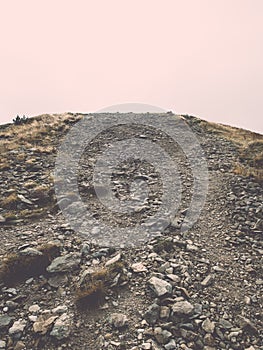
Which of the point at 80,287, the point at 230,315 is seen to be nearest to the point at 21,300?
the point at 80,287

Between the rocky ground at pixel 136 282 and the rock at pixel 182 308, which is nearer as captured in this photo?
the rocky ground at pixel 136 282

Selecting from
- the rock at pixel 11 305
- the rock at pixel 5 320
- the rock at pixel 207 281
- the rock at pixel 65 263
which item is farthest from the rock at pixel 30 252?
the rock at pixel 207 281

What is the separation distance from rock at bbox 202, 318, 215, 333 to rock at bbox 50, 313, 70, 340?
324 cm

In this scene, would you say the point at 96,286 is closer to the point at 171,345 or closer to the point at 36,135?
the point at 171,345

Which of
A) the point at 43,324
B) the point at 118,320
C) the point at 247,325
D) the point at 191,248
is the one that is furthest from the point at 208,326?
the point at 43,324

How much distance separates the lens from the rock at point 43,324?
6957mm

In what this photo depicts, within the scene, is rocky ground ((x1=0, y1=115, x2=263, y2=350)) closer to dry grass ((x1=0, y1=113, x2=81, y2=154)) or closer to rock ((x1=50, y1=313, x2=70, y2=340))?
rock ((x1=50, y1=313, x2=70, y2=340))

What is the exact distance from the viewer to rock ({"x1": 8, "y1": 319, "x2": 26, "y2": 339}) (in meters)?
6.94

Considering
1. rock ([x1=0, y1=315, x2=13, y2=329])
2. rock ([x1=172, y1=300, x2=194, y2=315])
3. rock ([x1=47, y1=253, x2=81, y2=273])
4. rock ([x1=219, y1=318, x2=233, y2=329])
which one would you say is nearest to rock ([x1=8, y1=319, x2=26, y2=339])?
rock ([x1=0, y1=315, x2=13, y2=329])

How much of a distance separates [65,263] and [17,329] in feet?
7.82

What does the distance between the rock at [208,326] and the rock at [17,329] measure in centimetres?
438

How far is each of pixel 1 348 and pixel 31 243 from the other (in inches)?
148

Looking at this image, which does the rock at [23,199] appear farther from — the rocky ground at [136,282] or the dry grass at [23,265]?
the dry grass at [23,265]

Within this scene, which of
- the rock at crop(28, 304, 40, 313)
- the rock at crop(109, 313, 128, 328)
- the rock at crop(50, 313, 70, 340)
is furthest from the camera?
the rock at crop(28, 304, 40, 313)
